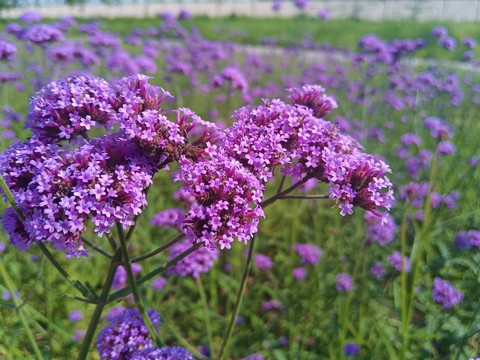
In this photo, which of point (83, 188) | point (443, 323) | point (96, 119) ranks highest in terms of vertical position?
point (96, 119)

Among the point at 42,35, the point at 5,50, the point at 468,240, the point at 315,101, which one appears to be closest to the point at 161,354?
the point at 315,101

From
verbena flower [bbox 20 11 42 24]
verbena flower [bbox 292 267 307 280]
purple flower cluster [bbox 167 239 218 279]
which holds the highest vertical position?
verbena flower [bbox 20 11 42 24]

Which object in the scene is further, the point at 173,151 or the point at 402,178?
the point at 402,178

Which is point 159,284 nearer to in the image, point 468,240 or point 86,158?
point 86,158

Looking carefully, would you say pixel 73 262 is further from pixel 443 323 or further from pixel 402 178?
pixel 402 178

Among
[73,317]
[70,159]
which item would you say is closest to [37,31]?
[73,317]

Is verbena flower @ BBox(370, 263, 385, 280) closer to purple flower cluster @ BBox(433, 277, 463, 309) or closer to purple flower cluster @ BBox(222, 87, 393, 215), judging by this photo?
purple flower cluster @ BBox(433, 277, 463, 309)

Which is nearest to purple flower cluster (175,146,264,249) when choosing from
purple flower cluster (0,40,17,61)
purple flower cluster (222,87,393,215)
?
purple flower cluster (222,87,393,215)
